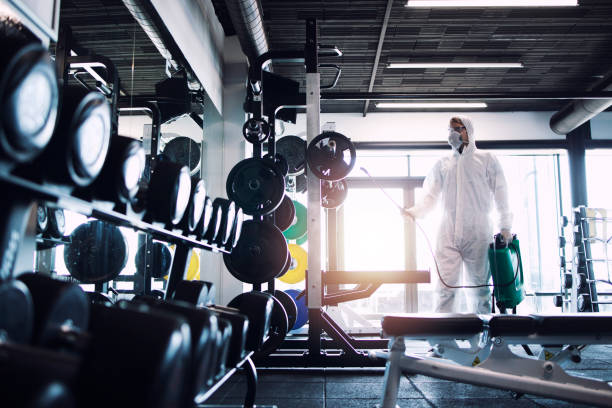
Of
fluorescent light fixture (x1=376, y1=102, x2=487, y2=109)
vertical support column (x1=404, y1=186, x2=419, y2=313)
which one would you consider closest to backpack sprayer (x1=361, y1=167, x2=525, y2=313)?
vertical support column (x1=404, y1=186, x2=419, y2=313)

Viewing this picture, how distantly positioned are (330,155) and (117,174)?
6.77 feet

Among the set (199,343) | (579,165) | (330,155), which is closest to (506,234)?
(330,155)

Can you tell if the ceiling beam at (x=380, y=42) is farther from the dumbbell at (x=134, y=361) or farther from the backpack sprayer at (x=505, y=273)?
the dumbbell at (x=134, y=361)

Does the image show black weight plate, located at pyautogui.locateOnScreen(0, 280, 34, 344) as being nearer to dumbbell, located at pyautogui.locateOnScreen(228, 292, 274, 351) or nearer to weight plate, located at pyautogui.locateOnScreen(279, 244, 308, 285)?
dumbbell, located at pyautogui.locateOnScreen(228, 292, 274, 351)

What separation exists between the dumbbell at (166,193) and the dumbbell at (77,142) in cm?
32

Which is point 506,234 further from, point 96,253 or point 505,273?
point 96,253

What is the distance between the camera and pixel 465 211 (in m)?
3.23

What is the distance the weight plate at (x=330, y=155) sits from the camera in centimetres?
297

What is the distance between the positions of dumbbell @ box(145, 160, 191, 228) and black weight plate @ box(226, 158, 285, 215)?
56.0 inches

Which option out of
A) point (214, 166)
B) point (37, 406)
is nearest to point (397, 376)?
point (37, 406)

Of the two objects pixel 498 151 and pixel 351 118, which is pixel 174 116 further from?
pixel 498 151

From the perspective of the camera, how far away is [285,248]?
2.72 m

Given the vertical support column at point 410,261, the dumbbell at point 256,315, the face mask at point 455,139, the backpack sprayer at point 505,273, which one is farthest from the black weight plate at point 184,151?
the vertical support column at point 410,261

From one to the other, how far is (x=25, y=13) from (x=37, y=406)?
109 centimetres
